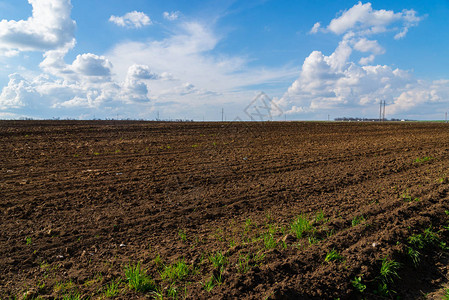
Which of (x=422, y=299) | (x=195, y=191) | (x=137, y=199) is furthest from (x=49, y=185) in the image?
(x=422, y=299)

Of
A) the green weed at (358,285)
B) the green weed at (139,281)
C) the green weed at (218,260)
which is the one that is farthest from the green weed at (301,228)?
the green weed at (139,281)

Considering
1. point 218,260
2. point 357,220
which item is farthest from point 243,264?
point 357,220

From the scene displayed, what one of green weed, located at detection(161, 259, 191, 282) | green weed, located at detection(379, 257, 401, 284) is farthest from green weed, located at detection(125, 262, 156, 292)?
green weed, located at detection(379, 257, 401, 284)

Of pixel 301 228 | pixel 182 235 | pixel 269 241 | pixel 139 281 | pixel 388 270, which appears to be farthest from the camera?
pixel 182 235

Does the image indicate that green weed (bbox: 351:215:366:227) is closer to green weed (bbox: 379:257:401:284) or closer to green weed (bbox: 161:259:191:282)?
green weed (bbox: 379:257:401:284)

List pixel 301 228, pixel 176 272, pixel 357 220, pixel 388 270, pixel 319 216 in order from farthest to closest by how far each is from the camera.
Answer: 1. pixel 319 216
2. pixel 357 220
3. pixel 301 228
4. pixel 388 270
5. pixel 176 272

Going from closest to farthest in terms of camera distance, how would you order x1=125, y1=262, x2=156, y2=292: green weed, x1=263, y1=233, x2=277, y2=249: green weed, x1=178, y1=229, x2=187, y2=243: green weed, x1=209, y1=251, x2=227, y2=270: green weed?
1. x1=125, y1=262, x2=156, y2=292: green weed
2. x1=209, y1=251, x2=227, y2=270: green weed
3. x1=263, y1=233, x2=277, y2=249: green weed
4. x1=178, y1=229, x2=187, y2=243: green weed

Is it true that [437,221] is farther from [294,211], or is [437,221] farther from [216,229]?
[216,229]

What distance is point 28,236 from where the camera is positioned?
15.5 ft

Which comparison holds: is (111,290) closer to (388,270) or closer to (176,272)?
(176,272)

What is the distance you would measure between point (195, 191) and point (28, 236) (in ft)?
11.9

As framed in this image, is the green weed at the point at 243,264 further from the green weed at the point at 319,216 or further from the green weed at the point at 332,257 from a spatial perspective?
the green weed at the point at 319,216

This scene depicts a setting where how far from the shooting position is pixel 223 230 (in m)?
4.96

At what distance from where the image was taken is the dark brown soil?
11.3 ft
